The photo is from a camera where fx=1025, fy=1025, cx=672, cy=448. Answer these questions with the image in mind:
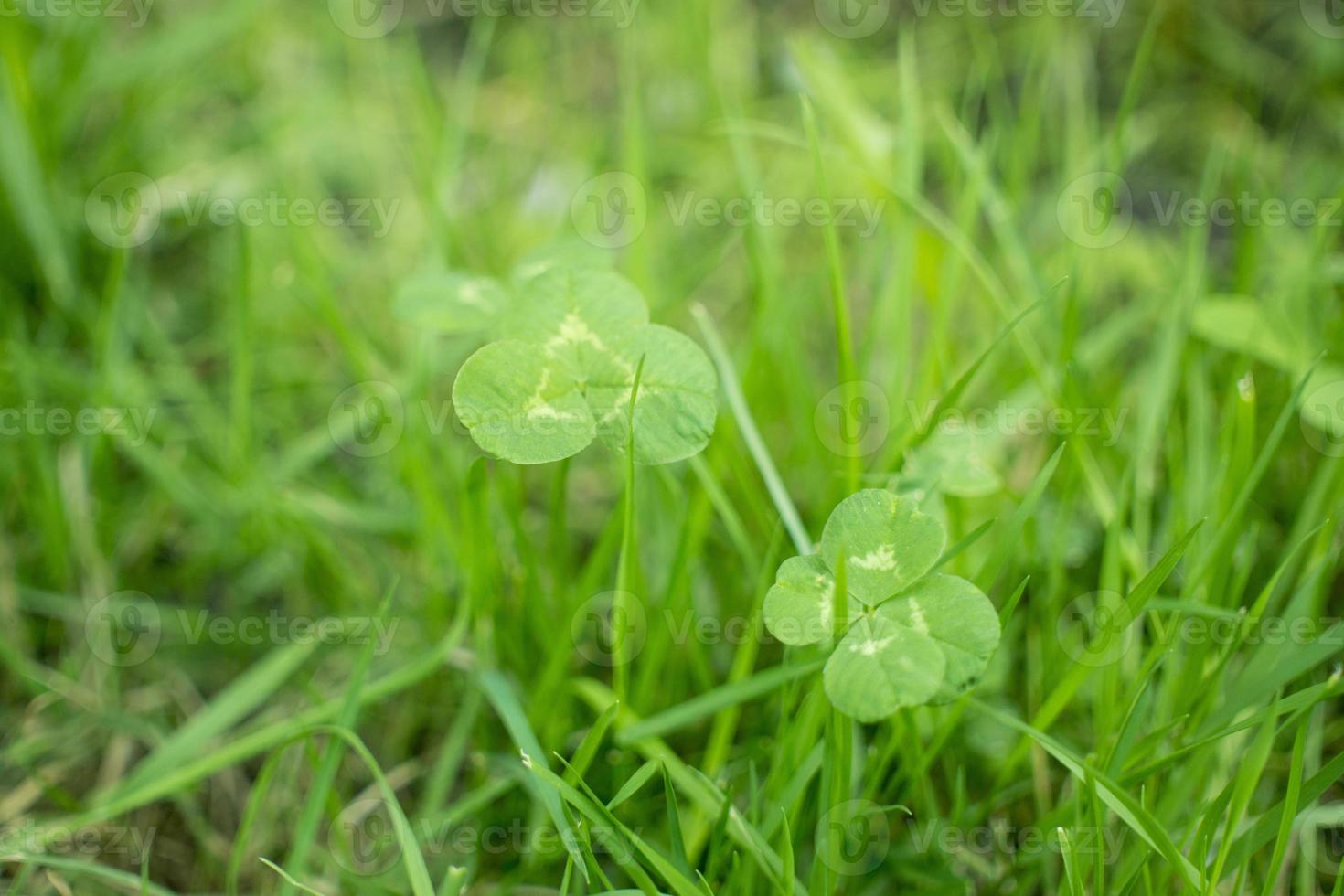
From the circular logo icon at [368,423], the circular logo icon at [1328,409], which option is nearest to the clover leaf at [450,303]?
the circular logo icon at [368,423]

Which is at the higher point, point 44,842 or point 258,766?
point 44,842

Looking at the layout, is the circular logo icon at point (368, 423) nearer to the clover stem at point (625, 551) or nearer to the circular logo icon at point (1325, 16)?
the clover stem at point (625, 551)

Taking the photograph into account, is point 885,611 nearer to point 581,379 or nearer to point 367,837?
point 581,379

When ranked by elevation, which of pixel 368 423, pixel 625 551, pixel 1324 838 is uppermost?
pixel 625 551

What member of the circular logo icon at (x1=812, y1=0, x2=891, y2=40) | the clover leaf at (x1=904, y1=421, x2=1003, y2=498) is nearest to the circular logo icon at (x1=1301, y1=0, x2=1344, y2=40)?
the circular logo icon at (x1=812, y1=0, x2=891, y2=40)

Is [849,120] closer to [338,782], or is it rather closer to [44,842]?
[338,782]

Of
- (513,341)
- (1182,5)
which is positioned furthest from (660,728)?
(1182,5)

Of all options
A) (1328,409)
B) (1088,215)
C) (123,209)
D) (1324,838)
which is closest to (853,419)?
(1328,409)
